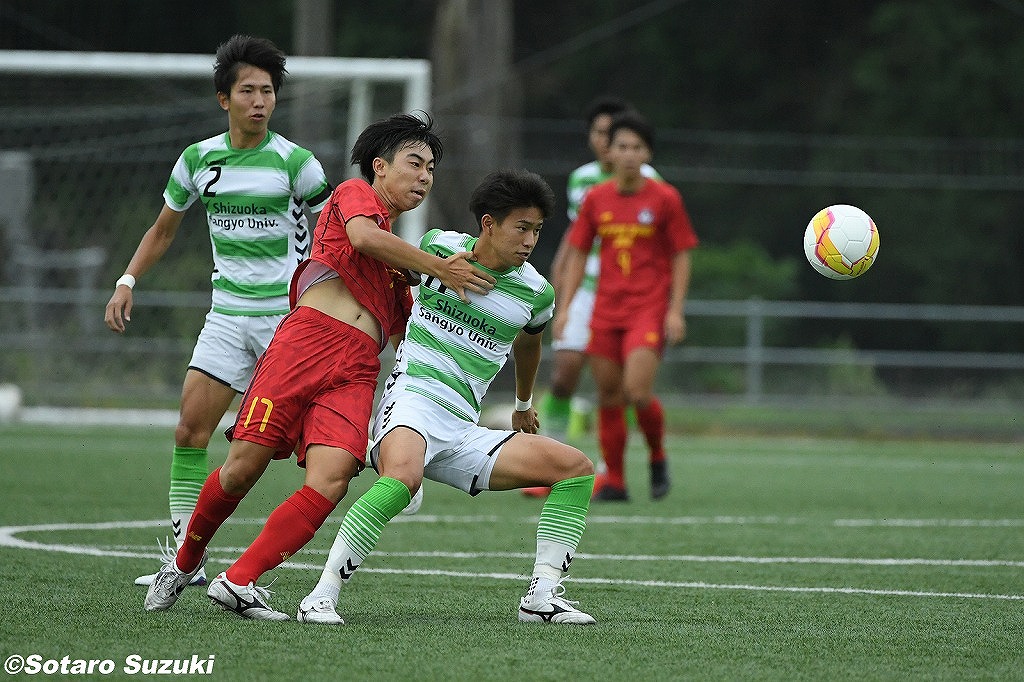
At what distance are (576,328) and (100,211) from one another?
28.2 ft

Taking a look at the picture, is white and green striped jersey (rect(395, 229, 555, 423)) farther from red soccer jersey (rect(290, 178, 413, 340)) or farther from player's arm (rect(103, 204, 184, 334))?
player's arm (rect(103, 204, 184, 334))

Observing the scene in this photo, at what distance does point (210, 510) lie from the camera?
4.70 m

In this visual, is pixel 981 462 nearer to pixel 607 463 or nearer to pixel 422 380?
pixel 607 463

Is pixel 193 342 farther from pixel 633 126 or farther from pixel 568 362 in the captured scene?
pixel 633 126

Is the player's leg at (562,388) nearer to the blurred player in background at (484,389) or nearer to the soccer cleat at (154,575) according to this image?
the soccer cleat at (154,575)

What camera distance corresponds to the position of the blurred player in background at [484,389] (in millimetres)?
4652

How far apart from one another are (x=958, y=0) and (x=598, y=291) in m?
17.0

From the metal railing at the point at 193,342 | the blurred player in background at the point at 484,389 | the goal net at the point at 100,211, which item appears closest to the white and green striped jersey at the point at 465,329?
the blurred player in background at the point at 484,389

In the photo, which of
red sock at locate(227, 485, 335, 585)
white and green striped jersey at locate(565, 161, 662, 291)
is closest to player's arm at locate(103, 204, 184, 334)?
red sock at locate(227, 485, 335, 585)

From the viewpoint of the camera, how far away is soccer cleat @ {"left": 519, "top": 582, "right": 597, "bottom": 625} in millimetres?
4590

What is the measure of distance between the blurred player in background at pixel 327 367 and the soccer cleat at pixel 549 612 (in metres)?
0.68

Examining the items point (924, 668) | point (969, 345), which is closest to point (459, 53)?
point (969, 345)

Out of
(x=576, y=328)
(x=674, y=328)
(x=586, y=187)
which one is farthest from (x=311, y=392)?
(x=586, y=187)

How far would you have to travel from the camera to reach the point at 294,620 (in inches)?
176
